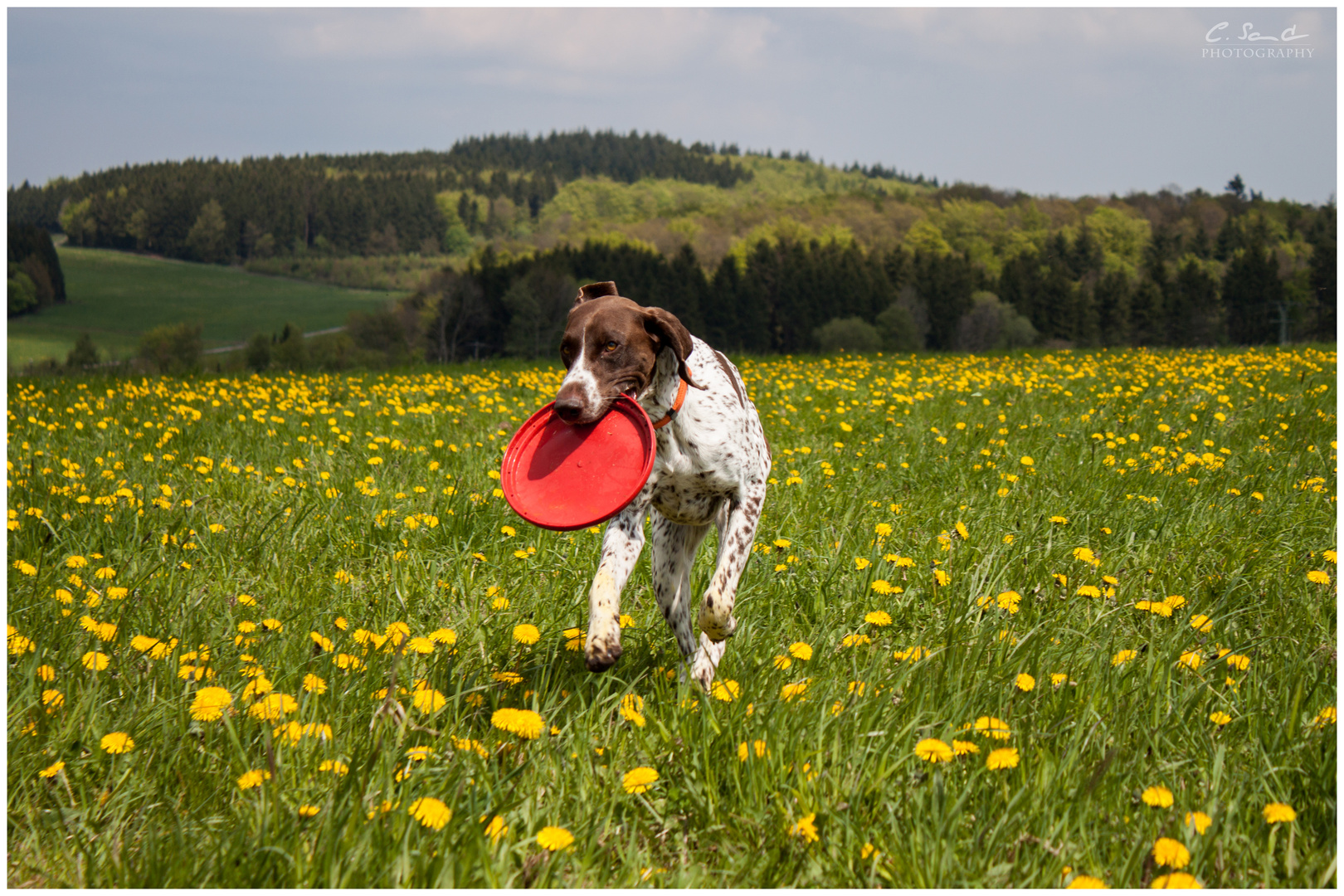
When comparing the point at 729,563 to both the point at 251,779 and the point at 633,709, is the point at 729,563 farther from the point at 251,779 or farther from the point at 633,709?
the point at 251,779

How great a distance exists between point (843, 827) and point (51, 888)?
1694mm

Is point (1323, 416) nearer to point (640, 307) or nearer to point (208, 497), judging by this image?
point (640, 307)

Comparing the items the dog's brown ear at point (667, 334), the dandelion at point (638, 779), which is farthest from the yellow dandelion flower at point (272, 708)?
the dog's brown ear at point (667, 334)

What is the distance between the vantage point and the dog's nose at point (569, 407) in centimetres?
237

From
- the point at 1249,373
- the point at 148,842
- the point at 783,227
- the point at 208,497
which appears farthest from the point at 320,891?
the point at 783,227

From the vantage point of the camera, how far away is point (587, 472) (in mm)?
2643

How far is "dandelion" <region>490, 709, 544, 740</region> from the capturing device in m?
2.09

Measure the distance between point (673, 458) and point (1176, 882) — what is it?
1710 millimetres

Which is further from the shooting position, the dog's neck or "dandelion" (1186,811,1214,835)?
the dog's neck

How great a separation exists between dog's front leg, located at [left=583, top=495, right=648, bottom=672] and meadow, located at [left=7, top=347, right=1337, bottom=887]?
0.12m

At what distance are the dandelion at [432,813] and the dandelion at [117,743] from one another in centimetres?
86

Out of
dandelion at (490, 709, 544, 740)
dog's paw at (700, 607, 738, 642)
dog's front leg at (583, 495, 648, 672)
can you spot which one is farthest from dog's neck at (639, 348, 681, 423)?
dandelion at (490, 709, 544, 740)

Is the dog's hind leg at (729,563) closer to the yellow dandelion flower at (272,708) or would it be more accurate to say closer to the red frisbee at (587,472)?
the red frisbee at (587,472)

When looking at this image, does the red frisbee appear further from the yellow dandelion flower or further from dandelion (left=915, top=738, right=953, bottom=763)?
dandelion (left=915, top=738, right=953, bottom=763)
